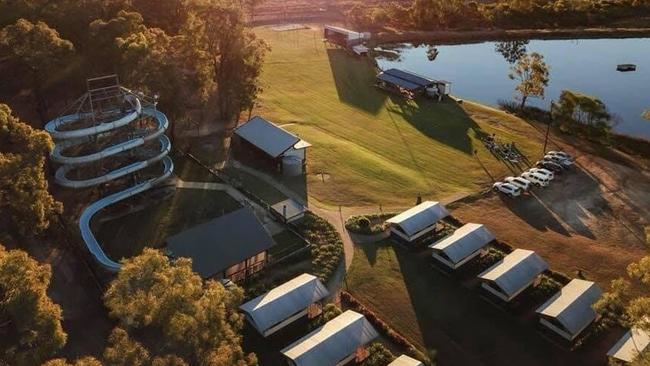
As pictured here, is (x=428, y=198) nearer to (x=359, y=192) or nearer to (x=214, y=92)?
(x=359, y=192)

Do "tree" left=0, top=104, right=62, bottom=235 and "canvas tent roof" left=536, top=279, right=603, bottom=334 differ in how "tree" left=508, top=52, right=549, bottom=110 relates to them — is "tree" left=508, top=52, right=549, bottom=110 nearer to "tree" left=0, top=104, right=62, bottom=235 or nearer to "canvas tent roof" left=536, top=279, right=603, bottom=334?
"canvas tent roof" left=536, top=279, right=603, bottom=334

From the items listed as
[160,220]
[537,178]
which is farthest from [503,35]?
[160,220]

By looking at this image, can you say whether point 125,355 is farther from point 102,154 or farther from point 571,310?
point 571,310

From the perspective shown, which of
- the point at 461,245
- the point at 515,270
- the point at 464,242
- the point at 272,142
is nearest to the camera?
the point at 515,270

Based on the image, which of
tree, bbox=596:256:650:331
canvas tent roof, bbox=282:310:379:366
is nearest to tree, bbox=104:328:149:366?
canvas tent roof, bbox=282:310:379:366

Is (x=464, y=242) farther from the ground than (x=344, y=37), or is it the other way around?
(x=344, y=37)

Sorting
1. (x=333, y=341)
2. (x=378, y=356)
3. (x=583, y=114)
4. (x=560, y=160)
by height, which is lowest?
(x=378, y=356)

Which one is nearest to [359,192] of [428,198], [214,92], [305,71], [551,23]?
[428,198]
